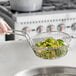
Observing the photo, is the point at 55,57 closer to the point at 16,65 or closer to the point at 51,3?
the point at 16,65

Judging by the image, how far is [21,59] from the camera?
3.86ft

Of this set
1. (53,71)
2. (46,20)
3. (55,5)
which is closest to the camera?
(53,71)

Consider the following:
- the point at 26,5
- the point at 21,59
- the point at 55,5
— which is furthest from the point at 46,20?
the point at 21,59

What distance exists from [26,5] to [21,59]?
3.12ft

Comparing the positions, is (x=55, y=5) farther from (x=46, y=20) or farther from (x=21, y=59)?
(x=21, y=59)

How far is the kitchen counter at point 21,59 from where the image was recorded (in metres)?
1.10

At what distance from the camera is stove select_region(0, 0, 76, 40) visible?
197 centimetres

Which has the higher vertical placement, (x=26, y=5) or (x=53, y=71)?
(x=26, y=5)

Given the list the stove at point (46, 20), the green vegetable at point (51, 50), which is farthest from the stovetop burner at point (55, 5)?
the green vegetable at point (51, 50)

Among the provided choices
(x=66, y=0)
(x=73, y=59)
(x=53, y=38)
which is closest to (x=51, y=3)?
(x=66, y=0)

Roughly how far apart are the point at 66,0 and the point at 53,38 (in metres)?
1.22

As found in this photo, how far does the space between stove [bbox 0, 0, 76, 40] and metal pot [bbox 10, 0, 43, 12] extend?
32mm

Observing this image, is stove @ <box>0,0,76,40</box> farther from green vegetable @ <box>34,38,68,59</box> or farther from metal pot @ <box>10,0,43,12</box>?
green vegetable @ <box>34,38,68,59</box>

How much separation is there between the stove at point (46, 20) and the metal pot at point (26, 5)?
0.03 m
